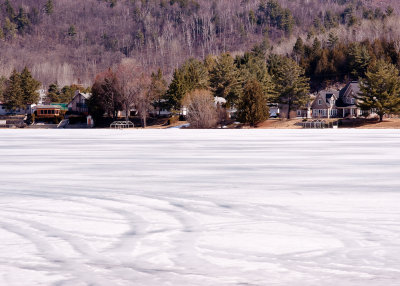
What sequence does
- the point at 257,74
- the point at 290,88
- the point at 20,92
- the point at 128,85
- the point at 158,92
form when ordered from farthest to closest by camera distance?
the point at 20,92 → the point at 257,74 → the point at 158,92 → the point at 128,85 → the point at 290,88

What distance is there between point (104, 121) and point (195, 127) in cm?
2591

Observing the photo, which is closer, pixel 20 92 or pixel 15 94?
pixel 15 94

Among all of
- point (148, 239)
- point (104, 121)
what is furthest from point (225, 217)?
point (104, 121)

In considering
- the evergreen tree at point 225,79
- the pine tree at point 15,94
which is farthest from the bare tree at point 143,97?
the pine tree at point 15,94

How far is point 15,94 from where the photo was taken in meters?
113

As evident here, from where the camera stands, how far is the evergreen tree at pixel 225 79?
89.8 metres

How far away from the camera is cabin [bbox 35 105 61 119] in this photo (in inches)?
4074

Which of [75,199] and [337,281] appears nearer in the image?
[337,281]

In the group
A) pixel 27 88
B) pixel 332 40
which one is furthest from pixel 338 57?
pixel 27 88

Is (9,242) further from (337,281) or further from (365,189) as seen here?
(365,189)

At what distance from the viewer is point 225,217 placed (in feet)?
24.8

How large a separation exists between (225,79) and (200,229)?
84.6 metres

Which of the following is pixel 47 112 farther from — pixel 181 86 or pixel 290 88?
pixel 290 88

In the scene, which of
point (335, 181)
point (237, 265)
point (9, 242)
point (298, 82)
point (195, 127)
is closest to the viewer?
point (237, 265)
